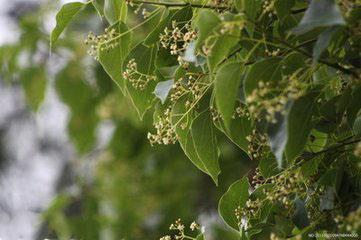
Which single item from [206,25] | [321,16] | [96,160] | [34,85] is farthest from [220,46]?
[96,160]

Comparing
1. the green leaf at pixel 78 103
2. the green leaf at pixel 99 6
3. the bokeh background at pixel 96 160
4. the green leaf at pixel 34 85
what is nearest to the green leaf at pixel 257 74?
the green leaf at pixel 99 6

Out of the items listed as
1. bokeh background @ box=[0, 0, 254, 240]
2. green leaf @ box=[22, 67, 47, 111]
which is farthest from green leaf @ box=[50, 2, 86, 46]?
green leaf @ box=[22, 67, 47, 111]

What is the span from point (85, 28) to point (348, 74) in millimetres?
1568

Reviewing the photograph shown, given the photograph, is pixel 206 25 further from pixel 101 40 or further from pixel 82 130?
pixel 82 130

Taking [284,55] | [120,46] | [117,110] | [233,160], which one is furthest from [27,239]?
[284,55]

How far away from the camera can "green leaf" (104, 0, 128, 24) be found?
3.76ft

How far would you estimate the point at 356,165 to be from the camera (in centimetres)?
105

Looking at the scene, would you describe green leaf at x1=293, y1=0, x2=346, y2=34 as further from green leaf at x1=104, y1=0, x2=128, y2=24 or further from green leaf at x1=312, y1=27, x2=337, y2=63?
green leaf at x1=104, y1=0, x2=128, y2=24

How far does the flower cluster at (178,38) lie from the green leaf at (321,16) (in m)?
0.19

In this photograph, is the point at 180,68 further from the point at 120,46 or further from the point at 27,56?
the point at 27,56

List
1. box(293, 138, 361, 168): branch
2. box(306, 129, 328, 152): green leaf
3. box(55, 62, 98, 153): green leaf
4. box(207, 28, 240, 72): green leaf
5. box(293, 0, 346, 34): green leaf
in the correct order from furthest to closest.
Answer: box(55, 62, 98, 153): green leaf < box(306, 129, 328, 152): green leaf < box(293, 138, 361, 168): branch < box(207, 28, 240, 72): green leaf < box(293, 0, 346, 34): green leaf

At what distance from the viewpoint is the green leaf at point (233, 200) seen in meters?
1.11

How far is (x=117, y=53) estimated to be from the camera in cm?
116

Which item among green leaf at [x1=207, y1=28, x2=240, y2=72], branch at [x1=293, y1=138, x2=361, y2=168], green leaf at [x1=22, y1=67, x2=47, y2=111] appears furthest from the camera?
green leaf at [x1=22, y1=67, x2=47, y2=111]
